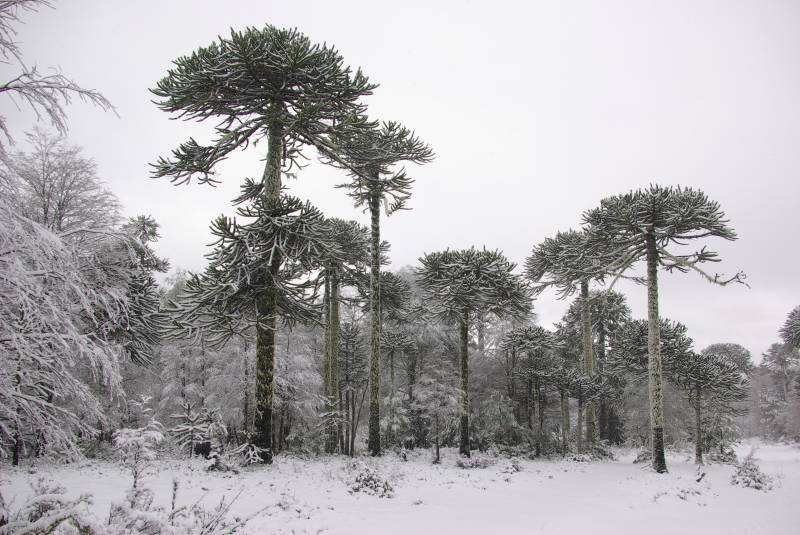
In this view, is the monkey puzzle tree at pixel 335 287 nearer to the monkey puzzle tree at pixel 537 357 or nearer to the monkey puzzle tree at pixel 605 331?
the monkey puzzle tree at pixel 537 357

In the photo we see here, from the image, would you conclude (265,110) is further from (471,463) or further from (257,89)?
(471,463)

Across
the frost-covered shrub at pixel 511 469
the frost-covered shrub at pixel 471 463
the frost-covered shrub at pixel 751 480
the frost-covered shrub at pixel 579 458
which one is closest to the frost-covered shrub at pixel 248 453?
the frost-covered shrub at pixel 471 463

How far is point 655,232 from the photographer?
48.6ft

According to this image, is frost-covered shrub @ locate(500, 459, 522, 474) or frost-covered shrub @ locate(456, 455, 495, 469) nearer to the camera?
frost-covered shrub @ locate(500, 459, 522, 474)

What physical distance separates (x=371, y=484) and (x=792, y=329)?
29153mm

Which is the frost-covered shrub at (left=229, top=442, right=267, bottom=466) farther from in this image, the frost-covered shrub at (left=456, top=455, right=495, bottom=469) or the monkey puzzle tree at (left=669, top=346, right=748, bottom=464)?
the monkey puzzle tree at (left=669, top=346, right=748, bottom=464)

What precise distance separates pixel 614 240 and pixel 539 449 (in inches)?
464

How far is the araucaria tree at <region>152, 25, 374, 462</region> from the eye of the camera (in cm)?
997

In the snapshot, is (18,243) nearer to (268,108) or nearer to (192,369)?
(268,108)

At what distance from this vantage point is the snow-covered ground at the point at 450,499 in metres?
7.31

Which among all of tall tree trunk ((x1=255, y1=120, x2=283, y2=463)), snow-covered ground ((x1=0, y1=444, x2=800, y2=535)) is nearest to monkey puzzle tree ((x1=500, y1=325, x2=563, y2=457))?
snow-covered ground ((x1=0, y1=444, x2=800, y2=535))

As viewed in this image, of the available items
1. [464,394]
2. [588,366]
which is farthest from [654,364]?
[464,394]

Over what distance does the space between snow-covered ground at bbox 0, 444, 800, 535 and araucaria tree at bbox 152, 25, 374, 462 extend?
2191 millimetres

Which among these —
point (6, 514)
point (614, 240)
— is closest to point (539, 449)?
point (614, 240)
